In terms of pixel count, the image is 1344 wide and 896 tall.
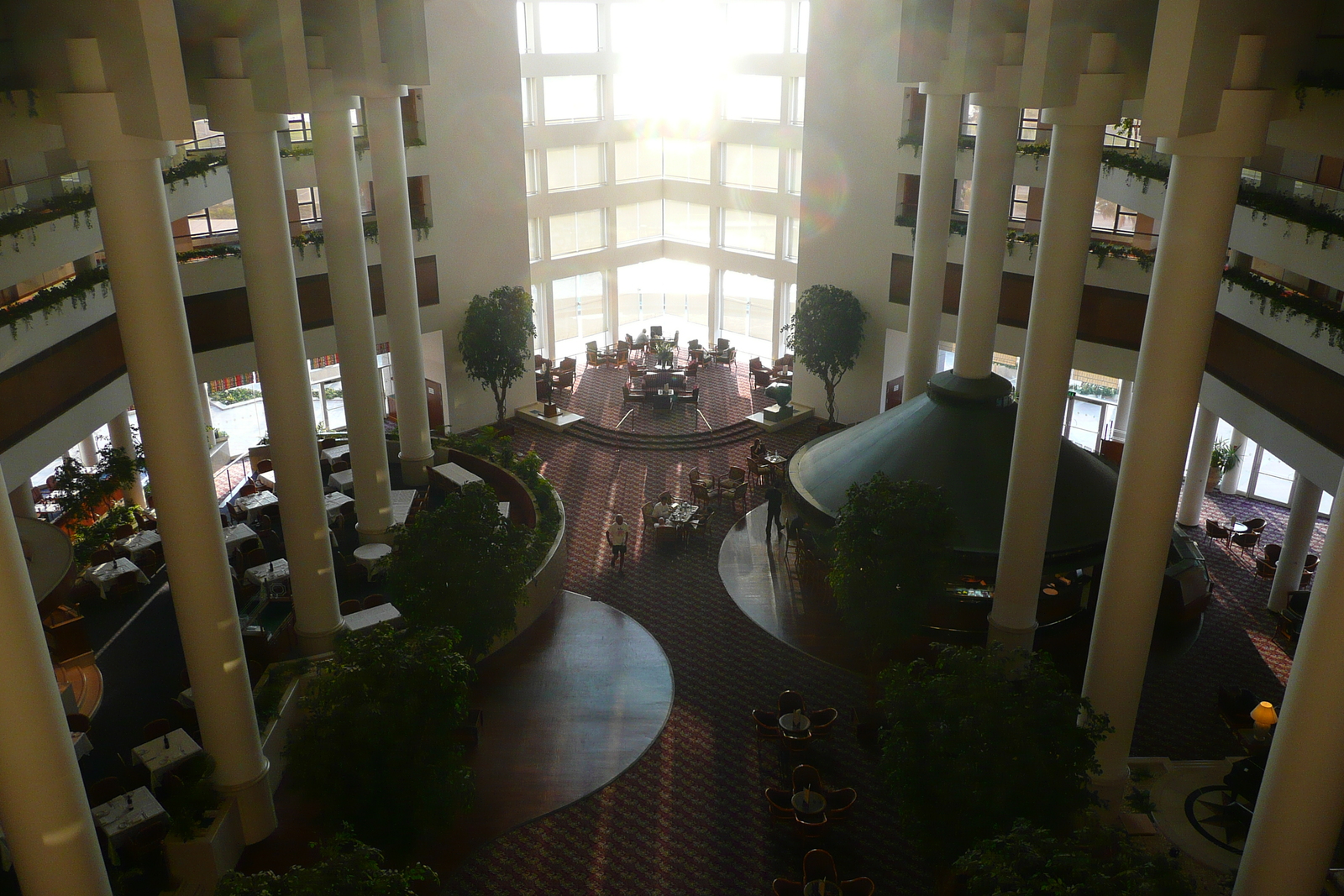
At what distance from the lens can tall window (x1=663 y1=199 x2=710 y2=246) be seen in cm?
2756

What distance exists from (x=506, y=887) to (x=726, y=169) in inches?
811

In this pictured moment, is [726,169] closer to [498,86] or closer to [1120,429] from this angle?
[498,86]

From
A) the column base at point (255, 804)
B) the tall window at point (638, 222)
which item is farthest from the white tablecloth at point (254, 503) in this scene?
the tall window at point (638, 222)

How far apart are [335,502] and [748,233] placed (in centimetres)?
1458

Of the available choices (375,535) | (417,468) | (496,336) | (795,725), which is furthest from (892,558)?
(496,336)

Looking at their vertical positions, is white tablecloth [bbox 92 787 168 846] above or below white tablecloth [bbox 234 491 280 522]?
above

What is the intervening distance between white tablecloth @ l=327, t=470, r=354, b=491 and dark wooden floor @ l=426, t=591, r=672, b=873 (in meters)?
4.61

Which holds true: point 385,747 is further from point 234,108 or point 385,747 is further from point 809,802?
point 234,108

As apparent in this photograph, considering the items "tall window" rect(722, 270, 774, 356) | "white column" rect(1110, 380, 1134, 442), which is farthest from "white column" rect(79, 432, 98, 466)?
"white column" rect(1110, 380, 1134, 442)

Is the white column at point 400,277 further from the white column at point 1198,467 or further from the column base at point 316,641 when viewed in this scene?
the white column at point 1198,467

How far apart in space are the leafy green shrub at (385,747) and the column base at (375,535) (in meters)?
6.02

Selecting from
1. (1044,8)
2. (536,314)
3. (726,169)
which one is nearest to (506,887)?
(1044,8)

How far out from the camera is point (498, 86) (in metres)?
20.7

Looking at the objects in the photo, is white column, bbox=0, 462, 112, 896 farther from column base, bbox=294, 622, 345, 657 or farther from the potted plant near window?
the potted plant near window
